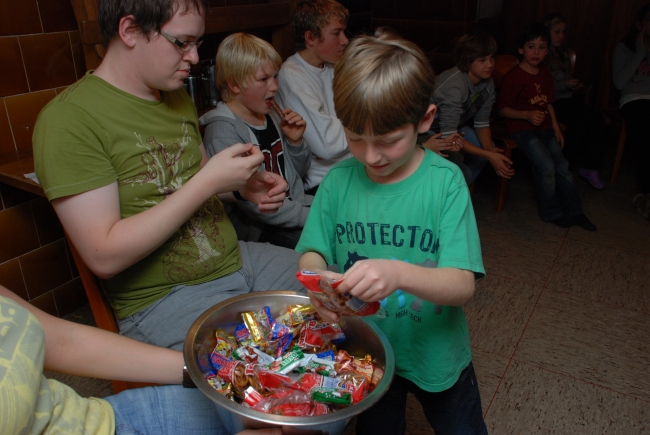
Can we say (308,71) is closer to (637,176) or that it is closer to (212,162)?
(212,162)

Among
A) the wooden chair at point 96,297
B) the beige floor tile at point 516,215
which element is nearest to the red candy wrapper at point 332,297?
the wooden chair at point 96,297

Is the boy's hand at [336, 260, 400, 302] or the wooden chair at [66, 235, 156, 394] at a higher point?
the boy's hand at [336, 260, 400, 302]

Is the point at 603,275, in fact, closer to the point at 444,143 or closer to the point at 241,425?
the point at 444,143

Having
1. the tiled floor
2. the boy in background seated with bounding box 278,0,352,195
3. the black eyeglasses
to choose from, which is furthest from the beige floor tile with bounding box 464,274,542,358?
the black eyeglasses

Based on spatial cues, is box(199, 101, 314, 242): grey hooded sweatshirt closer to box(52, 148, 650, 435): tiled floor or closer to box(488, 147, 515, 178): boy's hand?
box(52, 148, 650, 435): tiled floor

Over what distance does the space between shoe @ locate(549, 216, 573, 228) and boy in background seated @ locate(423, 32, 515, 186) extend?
51cm

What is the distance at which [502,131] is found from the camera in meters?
3.54

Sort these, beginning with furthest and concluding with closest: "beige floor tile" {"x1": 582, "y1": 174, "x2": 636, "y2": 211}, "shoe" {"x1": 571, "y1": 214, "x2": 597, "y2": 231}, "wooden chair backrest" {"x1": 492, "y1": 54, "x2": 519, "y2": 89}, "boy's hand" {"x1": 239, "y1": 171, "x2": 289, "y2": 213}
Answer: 1. "wooden chair backrest" {"x1": 492, "y1": 54, "x2": 519, "y2": 89}
2. "beige floor tile" {"x1": 582, "y1": 174, "x2": 636, "y2": 211}
3. "shoe" {"x1": 571, "y1": 214, "x2": 597, "y2": 231}
4. "boy's hand" {"x1": 239, "y1": 171, "x2": 289, "y2": 213}

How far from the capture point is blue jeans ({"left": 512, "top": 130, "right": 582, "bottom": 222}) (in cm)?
336

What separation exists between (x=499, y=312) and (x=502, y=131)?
152cm

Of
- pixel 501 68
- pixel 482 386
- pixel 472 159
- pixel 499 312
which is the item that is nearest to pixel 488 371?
pixel 482 386

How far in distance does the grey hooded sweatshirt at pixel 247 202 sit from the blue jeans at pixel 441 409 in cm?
74

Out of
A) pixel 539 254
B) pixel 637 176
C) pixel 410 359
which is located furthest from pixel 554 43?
pixel 410 359

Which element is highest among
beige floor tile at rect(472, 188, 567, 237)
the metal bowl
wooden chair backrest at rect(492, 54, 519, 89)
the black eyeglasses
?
the black eyeglasses
